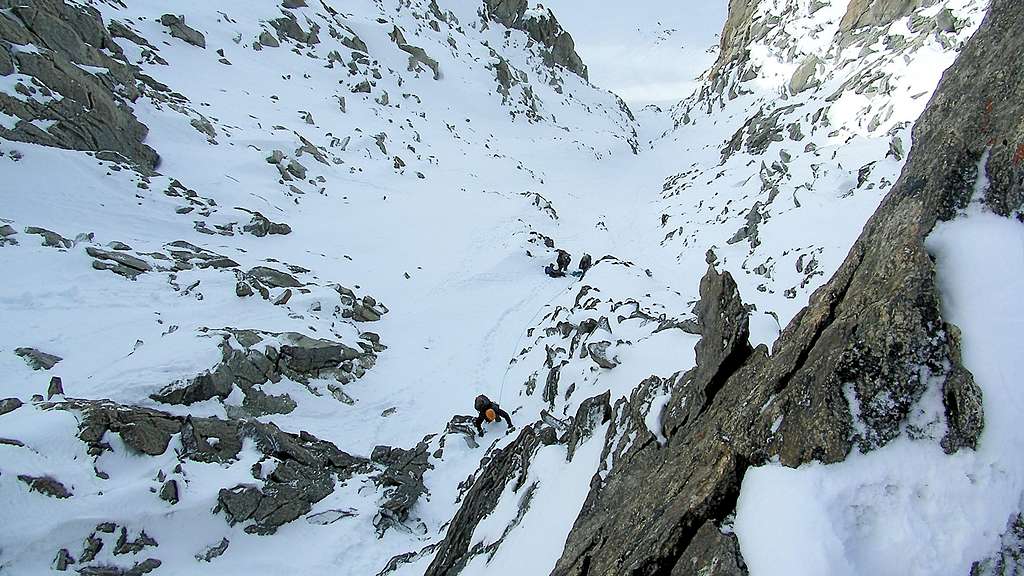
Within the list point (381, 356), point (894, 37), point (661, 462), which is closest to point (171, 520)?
point (381, 356)

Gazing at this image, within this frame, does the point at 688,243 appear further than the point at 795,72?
No

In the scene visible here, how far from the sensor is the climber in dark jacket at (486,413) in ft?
43.8

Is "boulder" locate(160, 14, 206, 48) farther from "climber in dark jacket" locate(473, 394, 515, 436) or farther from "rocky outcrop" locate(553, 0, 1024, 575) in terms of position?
"rocky outcrop" locate(553, 0, 1024, 575)

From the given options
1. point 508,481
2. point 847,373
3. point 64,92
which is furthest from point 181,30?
point 847,373

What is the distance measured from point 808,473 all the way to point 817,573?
88 centimetres

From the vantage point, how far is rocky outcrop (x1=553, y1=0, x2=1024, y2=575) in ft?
14.8

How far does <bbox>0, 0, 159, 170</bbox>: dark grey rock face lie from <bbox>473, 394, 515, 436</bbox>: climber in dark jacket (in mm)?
17514

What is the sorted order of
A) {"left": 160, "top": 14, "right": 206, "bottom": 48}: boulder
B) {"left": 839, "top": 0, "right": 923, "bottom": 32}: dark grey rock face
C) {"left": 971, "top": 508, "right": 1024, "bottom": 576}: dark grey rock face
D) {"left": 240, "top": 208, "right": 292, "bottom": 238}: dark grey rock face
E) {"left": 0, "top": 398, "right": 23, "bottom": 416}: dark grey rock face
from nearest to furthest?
{"left": 971, "top": 508, "right": 1024, "bottom": 576}: dark grey rock face, {"left": 0, "top": 398, "right": 23, "bottom": 416}: dark grey rock face, {"left": 240, "top": 208, "right": 292, "bottom": 238}: dark grey rock face, {"left": 839, "top": 0, "right": 923, "bottom": 32}: dark grey rock face, {"left": 160, "top": 14, "right": 206, "bottom": 48}: boulder

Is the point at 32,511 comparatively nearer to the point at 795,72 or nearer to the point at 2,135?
the point at 2,135

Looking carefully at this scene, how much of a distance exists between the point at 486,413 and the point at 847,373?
32.5 ft

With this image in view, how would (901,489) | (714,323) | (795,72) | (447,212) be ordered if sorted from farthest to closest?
(795,72) → (447,212) → (714,323) → (901,489)

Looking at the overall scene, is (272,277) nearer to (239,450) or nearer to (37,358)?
(37,358)

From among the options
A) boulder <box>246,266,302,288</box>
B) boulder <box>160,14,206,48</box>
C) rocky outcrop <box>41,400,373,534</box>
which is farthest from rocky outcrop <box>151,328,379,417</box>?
boulder <box>160,14,206,48</box>

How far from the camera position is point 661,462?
627 cm
